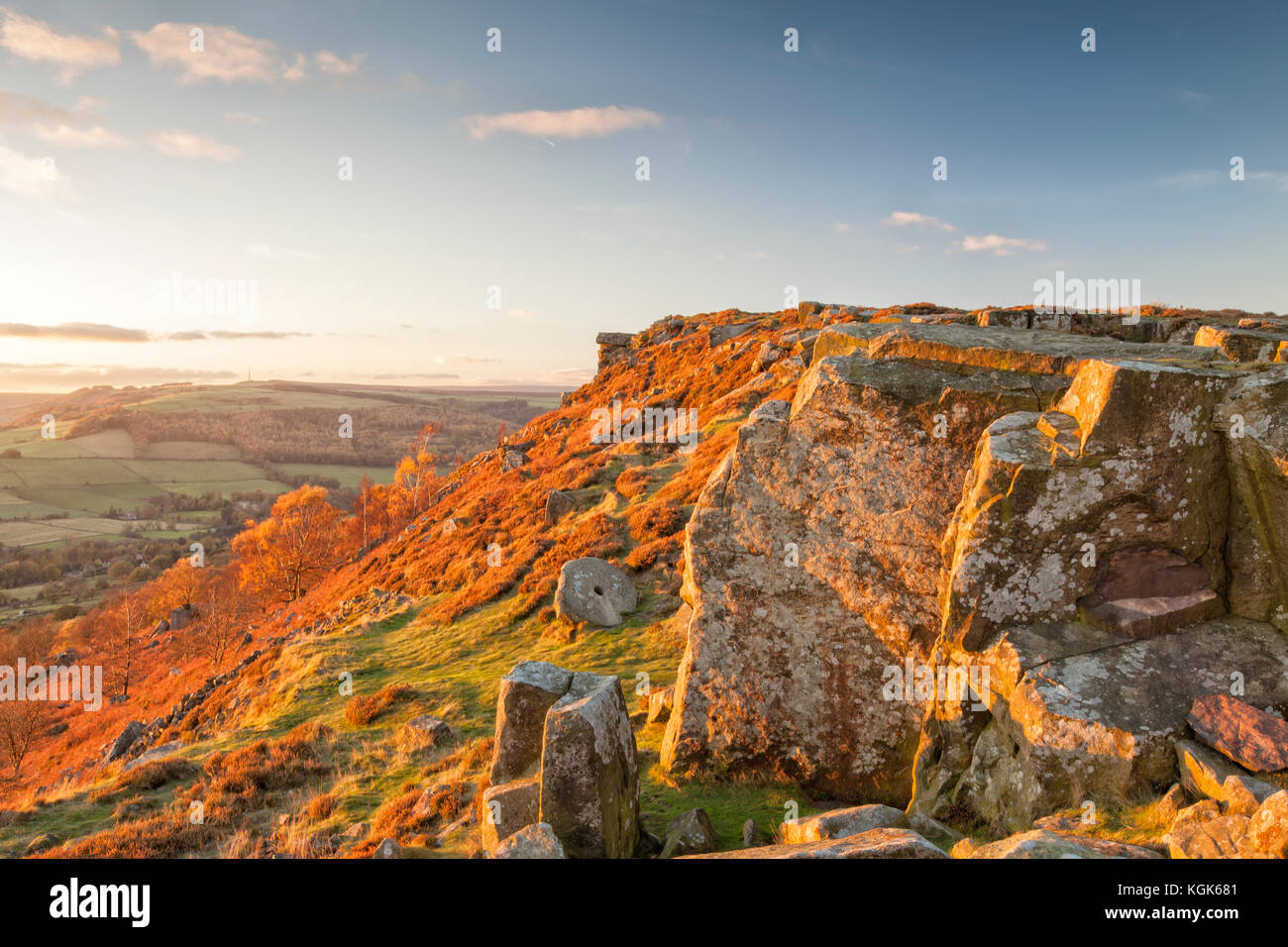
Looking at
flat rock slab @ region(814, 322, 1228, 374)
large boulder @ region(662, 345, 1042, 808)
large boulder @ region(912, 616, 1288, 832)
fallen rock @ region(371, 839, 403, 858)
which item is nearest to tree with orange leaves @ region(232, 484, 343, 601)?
fallen rock @ region(371, 839, 403, 858)

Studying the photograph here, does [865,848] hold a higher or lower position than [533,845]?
higher

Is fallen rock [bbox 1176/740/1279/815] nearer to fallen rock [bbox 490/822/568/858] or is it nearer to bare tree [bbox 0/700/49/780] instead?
fallen rock [bbox 490/822/568/858]

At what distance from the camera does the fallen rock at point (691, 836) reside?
325 inches

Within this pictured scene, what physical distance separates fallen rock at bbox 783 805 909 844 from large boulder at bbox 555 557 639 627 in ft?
36.0

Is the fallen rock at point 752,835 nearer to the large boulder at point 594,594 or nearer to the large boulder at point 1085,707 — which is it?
the large boulder at point 1085,707

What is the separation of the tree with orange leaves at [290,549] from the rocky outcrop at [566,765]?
52.6m

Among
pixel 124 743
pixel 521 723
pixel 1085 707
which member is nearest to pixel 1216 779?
pixel 1085 707

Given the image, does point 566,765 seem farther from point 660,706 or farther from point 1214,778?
point 1214,778

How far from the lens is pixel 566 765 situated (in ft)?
25.8

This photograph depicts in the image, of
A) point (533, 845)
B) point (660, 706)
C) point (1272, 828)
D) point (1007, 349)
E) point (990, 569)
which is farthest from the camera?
point (660, 706)

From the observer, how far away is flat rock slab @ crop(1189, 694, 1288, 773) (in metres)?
6.40

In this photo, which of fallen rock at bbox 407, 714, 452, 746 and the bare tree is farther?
the bare tree

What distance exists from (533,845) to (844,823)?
3.54 m
